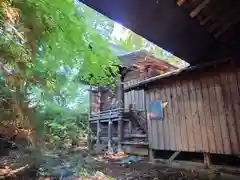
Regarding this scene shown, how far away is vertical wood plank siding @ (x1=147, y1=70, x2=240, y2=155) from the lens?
224 inches

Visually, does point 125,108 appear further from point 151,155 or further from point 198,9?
point 198,9

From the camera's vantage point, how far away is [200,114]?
20.8ft

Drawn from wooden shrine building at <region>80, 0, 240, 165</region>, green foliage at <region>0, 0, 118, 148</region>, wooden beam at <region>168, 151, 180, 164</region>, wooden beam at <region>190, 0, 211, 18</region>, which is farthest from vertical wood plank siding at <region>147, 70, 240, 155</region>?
wooden beam at <region>190, 0, 211, 18</region>

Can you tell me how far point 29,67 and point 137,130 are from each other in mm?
6810

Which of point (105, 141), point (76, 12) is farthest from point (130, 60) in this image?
point (76, 12)

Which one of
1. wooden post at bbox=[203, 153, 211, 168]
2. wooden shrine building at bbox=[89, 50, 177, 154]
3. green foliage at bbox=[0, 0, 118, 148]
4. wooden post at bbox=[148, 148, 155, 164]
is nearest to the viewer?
green foliage at bbox=[0, 0, 118, 148]

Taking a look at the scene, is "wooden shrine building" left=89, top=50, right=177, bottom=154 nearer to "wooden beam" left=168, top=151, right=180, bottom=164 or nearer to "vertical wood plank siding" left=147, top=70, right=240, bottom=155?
"wooden beam" left=168, top=151, right=180, bottom=164

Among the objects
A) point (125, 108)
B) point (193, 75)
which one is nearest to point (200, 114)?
point (193, 75)

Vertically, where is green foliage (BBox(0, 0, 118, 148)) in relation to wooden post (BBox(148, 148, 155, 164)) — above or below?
above

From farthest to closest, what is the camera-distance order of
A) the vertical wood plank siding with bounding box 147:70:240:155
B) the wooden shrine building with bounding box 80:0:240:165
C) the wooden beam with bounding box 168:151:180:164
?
the wooden beam with bounding box 168:151:180:164
the vertical wood plank siding with bounding box 147:70:240:155
the wooden shrine building with bounding box 80:0:240:165

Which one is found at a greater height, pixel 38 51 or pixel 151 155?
pixel 38 51

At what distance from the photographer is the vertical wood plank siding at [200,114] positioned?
5.69 metres

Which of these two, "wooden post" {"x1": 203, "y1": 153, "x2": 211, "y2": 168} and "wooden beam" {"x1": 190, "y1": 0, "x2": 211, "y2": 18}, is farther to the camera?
"wooden post" {"x1": 203, "y1": 153, "x2": 211, "y2": 168}

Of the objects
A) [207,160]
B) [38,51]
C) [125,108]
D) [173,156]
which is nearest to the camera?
[38,51]
